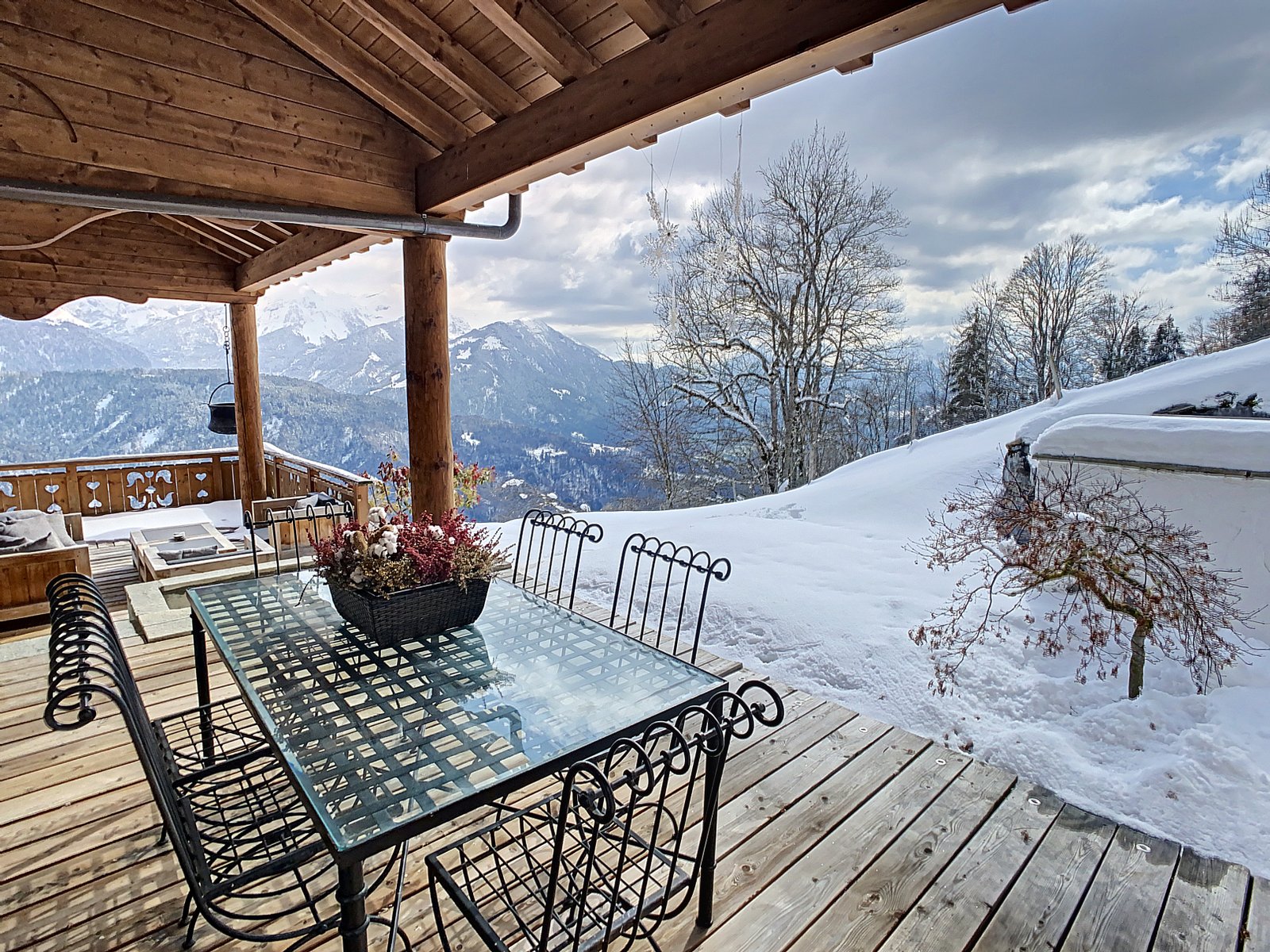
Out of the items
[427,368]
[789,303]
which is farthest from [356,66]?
[789,303]

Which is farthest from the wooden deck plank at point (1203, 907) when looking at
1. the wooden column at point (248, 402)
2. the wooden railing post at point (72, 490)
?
the wooden railing post at point (72, 490)

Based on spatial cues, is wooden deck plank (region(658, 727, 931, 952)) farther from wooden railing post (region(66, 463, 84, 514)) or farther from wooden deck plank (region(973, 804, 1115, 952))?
wooden railing post (region(66, 463, 84, 514))

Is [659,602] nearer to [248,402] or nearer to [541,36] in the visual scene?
[541,36]

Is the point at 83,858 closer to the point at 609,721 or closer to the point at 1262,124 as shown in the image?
the point at 609,721

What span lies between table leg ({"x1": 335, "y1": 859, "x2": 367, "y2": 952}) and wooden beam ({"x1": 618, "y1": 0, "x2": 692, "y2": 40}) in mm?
2578

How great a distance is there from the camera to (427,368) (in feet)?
11.6

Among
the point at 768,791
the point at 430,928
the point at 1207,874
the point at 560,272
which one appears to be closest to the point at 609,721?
the point at 430,928

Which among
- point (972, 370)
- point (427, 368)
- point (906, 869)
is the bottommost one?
point (906, 869)

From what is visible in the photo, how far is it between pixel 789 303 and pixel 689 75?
1072cm

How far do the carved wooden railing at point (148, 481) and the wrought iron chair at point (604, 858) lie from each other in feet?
14.3

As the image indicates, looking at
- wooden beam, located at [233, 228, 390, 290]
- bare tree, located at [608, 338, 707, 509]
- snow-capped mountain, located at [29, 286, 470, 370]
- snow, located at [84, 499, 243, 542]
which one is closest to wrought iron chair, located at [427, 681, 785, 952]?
wooden beam, located at [233, 228, 390, 290]

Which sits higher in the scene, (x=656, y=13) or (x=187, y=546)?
(x=656, y=13)

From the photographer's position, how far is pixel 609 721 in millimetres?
1452

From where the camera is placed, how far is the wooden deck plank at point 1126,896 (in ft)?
5.23
